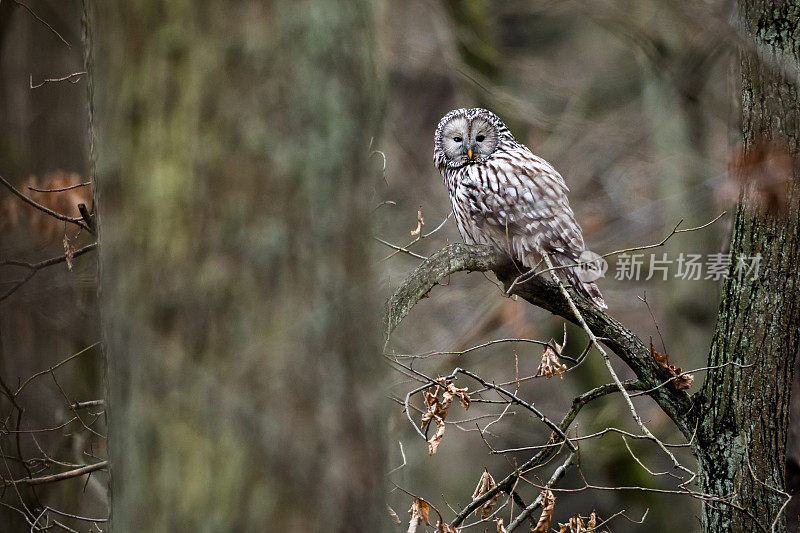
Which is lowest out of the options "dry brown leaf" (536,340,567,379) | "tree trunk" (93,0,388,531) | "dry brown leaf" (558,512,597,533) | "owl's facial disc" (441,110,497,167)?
"dry brown leaf" (558,512,597,533)

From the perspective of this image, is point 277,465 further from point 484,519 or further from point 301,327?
point 484,519

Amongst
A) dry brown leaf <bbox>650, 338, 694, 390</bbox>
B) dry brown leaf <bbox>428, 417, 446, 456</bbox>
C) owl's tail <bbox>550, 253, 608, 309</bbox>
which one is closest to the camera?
dry brown leaf <bbox>428, 417, 446, 456</bbox>

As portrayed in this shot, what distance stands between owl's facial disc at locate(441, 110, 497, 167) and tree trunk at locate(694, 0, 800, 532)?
1.55 meters

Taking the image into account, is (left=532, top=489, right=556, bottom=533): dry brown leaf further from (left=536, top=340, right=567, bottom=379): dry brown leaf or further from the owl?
the owl

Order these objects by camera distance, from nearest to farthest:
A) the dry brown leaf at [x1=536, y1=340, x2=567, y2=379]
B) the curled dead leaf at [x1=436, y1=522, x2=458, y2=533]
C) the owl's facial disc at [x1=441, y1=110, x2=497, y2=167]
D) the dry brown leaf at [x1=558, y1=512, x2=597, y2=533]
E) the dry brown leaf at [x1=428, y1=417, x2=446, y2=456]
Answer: the curled dead leaf at [x1=436, y1=522, x2=458, y2=533]
the dry brown leaf at [x1=428, y1=417, x2=446, y2=456]
the dry brown leaf at [x1=558, y1=512, x2=597, y2=533]
the dry brown leaf at [x1=536, y1=340, x2=567, y2=379]
the owl's facial disc at [x1=441, y1=110, x2=497, y2=167]

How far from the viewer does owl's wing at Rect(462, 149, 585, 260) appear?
450cm

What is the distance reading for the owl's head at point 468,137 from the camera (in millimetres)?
4887

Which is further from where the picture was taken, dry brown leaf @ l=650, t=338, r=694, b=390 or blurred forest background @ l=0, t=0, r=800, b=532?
dry brown leaf @ l=650, t=338, r=694, b=390

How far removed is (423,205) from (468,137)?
10.0 ft

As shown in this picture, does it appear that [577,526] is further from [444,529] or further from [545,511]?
[444,529]

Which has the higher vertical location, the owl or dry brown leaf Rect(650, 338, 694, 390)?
the owl

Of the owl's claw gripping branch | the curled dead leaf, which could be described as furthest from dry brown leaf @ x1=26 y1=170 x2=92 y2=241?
the curled dead leaf

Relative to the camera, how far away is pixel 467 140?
16.1 feet

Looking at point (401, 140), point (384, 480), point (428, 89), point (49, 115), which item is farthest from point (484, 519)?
point (428, 89)
